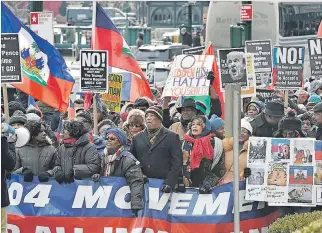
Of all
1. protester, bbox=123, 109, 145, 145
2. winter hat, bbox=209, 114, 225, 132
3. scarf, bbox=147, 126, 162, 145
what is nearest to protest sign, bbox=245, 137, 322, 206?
winter hat, bbox=209, 114, 225, 132

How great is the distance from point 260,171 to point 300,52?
618cm

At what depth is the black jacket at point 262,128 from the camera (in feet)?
41.6

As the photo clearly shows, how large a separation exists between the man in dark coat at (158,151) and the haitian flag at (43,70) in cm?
333

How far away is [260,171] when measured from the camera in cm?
1122

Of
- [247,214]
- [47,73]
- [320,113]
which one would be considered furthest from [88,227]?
[47,73]

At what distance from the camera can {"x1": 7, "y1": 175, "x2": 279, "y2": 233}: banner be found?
1113cm

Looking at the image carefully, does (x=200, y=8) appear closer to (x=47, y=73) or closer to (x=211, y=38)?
(x=211, y=38)

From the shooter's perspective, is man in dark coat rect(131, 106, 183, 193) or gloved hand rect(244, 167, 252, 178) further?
gloved hand rect(244, 167, 252, 178)

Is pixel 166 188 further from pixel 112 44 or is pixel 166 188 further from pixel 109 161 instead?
pixel 112 44

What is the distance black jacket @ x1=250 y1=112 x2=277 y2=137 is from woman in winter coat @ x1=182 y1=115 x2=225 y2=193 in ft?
4.73

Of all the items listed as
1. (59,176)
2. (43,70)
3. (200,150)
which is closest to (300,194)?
(200,150)

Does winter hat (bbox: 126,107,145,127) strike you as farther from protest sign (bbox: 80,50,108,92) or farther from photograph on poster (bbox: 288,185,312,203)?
protest sign (bbox: 80,50,108,92)

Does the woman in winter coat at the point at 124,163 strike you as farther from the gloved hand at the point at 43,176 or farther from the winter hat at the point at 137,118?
the winter hat at the point at 137,118

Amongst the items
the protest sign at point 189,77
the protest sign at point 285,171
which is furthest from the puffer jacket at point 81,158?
the protest sign at point 189,77
